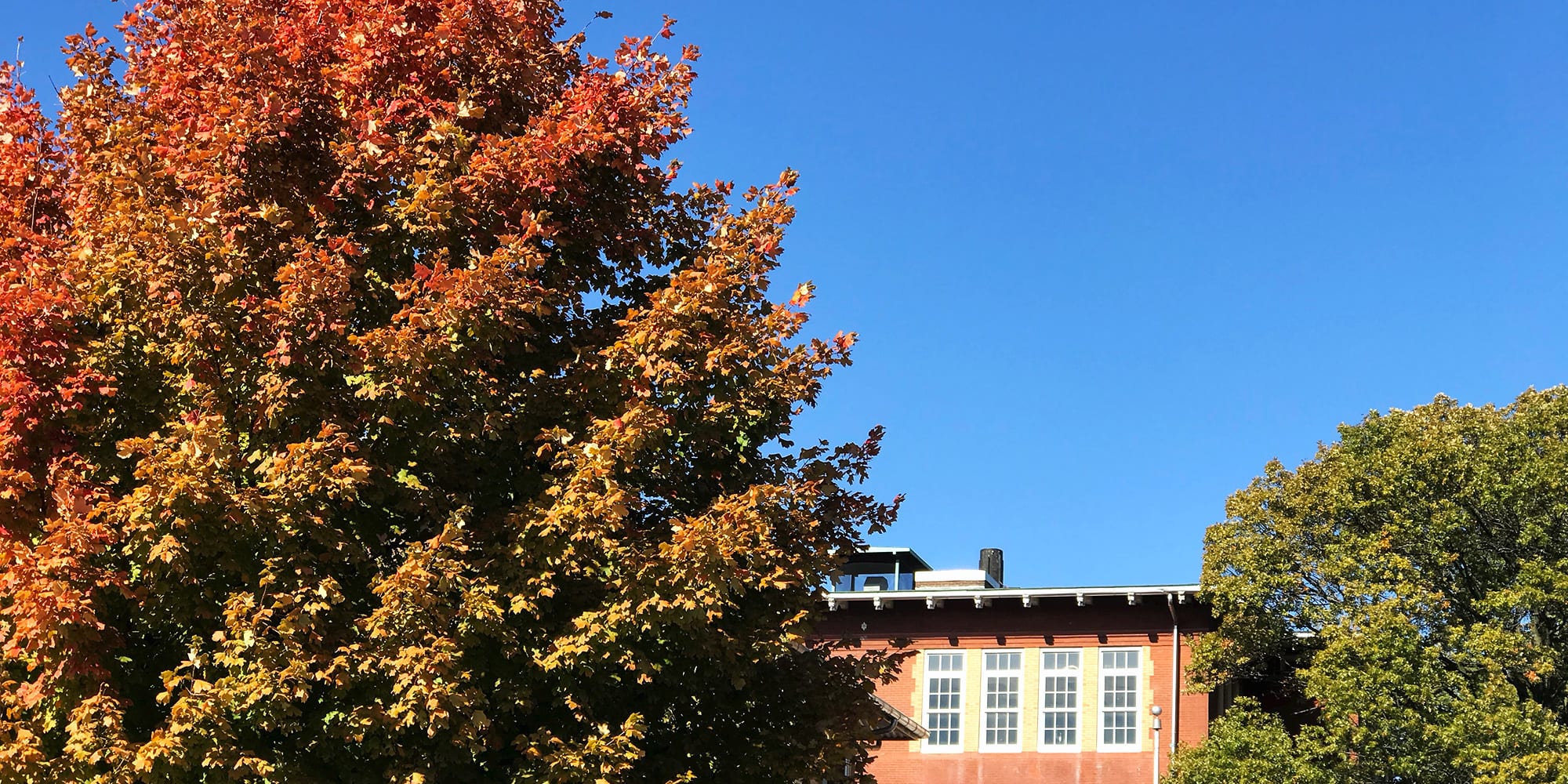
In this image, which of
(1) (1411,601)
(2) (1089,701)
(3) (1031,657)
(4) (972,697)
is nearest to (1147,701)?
(2) (1089,701)

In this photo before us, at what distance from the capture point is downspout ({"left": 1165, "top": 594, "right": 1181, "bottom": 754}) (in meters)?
39.2

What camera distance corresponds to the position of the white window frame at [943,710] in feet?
136

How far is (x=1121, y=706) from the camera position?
39969 millimetres

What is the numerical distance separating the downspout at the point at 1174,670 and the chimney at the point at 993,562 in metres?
7.90

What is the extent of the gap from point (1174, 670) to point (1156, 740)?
176 cm

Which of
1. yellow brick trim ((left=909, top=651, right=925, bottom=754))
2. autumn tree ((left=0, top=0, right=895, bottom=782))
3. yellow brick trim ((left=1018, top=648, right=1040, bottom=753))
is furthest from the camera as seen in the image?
yellow brick trim ((left=909, top=651, right=925, bottom=754))

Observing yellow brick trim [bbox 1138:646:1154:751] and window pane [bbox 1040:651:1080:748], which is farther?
window pane [bbox 1040:651:1080:748]

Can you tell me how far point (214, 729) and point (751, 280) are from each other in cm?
547

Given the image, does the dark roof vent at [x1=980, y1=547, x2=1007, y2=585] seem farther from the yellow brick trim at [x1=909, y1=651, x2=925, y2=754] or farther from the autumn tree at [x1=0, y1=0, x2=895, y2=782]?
the autumn tree at [x1=0, y1=0, x2=895, y2=782]

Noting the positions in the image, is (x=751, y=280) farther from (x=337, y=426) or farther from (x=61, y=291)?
(x=61, y=291)

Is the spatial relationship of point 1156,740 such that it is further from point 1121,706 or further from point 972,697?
point 972,697

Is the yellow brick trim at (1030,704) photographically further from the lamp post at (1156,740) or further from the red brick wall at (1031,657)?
the lamp post at (1156,740)

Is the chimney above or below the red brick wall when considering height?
above

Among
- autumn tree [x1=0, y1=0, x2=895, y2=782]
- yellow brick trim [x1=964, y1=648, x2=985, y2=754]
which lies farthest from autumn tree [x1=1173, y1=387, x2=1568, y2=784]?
autumn tree [x1=0, y1=0, x2=895, y2=782]
